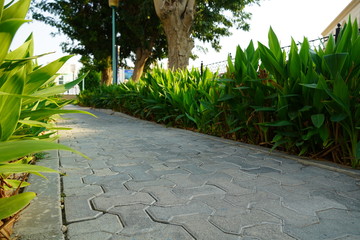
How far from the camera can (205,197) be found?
2.03m

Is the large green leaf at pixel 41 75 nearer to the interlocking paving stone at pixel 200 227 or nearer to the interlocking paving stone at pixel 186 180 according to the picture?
the interlocking paving stone at pixel 200 227

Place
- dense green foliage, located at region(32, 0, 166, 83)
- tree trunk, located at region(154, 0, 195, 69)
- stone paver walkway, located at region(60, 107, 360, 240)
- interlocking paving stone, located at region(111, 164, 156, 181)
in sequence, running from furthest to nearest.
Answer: dense green foliage, located at region(32, 0, 166, 83), tree trunk, located at region(154, 0, 195, 69), interlocking paving stone, located at region(111, 164, 156, 181), stone paver walkway, located at region(60, 107, 360, 240)

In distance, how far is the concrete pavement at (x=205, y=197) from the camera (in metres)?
1.55

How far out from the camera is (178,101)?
5.54m

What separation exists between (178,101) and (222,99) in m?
1.71

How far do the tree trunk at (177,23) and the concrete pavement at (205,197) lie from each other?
7.95 meters

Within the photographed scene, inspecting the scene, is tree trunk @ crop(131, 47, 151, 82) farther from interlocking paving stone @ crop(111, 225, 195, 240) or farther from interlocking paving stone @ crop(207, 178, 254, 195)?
interlocking paving stone @ crop(111, 225, 195, 240)

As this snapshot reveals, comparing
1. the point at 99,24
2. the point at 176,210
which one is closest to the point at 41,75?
the point at 176,210

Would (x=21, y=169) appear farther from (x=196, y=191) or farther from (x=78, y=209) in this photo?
(x=196, y=191)

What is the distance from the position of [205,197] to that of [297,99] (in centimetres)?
180

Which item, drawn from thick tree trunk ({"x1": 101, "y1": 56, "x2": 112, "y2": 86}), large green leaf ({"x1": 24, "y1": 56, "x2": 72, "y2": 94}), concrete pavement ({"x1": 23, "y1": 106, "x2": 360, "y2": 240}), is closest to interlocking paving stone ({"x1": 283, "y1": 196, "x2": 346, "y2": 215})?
concrete pavement ({"x1": 23, "y1": 106, "x2": 360, "y2": 240})

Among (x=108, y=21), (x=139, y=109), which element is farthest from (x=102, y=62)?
(x=139, y=109)

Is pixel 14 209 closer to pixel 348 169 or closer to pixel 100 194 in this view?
pixel 100 194

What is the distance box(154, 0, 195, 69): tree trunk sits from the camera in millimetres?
10312
